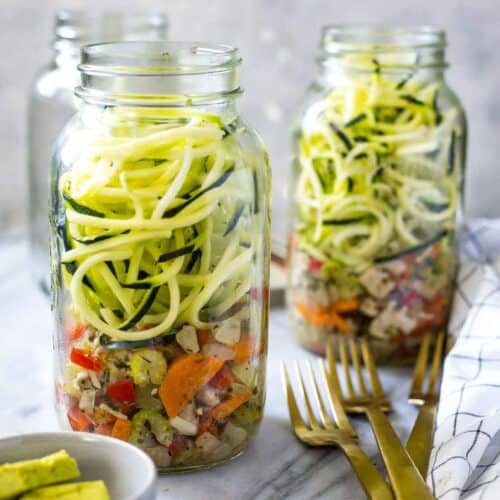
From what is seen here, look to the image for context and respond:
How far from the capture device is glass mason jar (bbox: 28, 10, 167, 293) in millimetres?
1336

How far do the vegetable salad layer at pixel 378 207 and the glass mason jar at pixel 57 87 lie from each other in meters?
0.32

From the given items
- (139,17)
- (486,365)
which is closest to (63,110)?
(139,17)

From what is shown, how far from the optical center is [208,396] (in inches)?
35.7

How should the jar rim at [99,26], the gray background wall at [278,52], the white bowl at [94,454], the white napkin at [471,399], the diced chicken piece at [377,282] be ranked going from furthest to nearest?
the gray background wall at [278,52], the jar rim at [99,26], the diced chicken piece at [377,282], the white napkin at [471,399], the white bowl at [94,454]

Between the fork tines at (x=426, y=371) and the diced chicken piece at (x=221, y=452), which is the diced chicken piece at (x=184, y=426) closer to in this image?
the diced chicken piece at (x=221, y=452)

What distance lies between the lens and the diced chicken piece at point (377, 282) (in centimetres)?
117

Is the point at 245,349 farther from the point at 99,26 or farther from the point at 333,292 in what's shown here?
the point at 99,26

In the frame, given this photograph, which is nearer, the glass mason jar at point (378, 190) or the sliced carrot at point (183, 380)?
the sliced carrot at point (183, 380)

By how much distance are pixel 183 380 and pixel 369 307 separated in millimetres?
347

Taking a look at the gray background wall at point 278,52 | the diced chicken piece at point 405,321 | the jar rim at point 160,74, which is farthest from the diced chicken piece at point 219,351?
the gray background wall at point 278,52

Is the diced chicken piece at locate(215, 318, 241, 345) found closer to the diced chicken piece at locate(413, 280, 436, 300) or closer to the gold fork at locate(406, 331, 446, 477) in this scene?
the gold fork at locate(406, 331, 446, 477)

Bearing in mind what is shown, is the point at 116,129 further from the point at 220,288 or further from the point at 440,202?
the point at 440,202

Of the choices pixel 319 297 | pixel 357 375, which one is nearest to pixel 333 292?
pixel 319 297

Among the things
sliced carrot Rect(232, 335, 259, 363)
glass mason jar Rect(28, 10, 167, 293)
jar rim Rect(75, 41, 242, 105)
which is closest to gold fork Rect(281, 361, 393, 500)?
sliced carrot Rect(232, 335, 259, 363)
